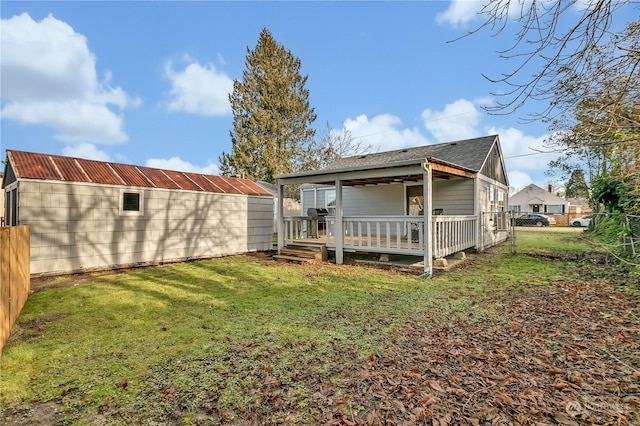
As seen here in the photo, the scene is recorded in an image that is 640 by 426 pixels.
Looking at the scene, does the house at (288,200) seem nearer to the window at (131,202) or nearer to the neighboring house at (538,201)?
the window at (131,202)

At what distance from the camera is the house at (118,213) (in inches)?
278

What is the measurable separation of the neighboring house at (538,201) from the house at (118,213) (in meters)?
45.0

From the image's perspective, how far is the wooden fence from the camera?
3.35 metres

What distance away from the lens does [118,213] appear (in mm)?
8328

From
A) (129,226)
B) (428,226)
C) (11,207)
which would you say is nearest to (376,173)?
(428,226)

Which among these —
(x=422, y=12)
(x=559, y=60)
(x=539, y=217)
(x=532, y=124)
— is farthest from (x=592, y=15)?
(x=539, y=217)

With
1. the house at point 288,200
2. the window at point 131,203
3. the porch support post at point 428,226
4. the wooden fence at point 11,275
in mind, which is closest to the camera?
the wooden fence at point 11,275

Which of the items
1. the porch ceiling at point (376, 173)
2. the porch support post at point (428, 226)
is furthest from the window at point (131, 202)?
the porch support post at point (428, 226)

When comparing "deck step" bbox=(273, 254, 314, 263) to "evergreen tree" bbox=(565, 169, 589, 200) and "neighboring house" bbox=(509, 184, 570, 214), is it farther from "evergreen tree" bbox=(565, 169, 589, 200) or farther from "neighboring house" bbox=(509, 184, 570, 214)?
"neighboring house" bbox=(509, 184, 570, 214)

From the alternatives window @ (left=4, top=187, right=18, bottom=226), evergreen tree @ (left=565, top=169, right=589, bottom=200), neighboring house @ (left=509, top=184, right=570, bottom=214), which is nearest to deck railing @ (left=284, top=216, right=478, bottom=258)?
window @ (left=4, top=187, right=18, bottom=226)

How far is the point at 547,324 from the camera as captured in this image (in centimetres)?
404

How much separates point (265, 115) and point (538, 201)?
4349cm

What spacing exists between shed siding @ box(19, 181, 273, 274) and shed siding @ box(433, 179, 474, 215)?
679 centimetres

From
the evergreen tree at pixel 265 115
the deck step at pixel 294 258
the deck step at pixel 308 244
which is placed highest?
the evergreen tree at pixel 265 115
